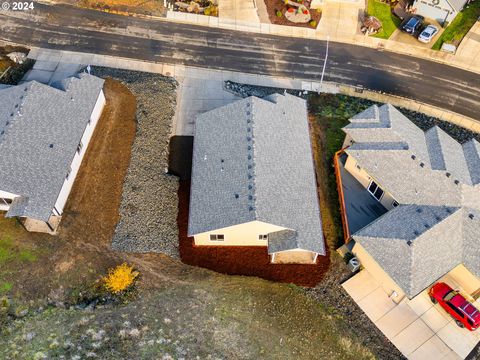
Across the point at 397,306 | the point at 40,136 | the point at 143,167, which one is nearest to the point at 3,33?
the point at 40,136

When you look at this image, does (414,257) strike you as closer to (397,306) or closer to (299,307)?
(397,306)

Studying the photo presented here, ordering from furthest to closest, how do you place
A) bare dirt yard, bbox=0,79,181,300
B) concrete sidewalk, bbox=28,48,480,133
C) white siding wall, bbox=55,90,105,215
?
concrete sidewalk, bbox=28,48,480,133, white siding wall, bbox=55,90,105,215, bare dirt yard, bbox=0,79,181,300

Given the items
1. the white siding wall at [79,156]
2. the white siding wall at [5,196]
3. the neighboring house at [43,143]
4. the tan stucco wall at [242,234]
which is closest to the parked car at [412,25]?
the tan stucco wall at [242,234]

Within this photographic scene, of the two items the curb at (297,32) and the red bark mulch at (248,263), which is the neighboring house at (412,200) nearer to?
the red bark mulch at (248,263)

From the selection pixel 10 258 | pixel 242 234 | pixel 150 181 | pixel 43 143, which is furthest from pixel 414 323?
pixel 43 143

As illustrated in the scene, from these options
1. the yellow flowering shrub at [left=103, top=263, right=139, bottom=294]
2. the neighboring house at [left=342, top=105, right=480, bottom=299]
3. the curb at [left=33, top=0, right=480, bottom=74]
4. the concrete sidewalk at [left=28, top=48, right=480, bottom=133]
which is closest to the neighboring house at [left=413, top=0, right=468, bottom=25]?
the curb at [left=33, top=0, right=480, bottom=74]

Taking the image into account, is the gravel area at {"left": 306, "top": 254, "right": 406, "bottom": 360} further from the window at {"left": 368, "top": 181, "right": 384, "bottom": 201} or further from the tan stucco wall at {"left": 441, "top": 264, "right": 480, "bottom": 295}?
the tan stucco wall at {"left": 441, "top": 264, "right": 480, "bottom": 295}

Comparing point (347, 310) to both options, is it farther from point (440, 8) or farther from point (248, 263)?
point (440, 8)
